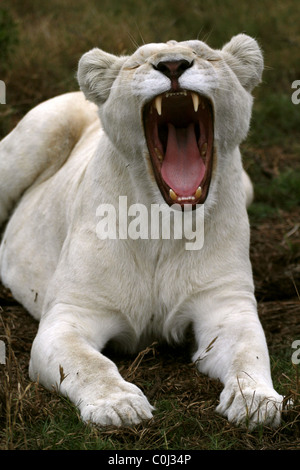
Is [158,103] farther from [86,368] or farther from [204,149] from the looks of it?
[86,368]

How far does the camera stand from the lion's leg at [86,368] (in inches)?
130

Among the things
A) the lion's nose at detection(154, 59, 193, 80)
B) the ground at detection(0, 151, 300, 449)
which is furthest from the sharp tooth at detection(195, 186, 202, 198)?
the ground at detection(0, 151, 300, 449)

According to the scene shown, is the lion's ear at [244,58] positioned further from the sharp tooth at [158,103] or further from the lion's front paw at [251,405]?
the lion's front paw at [251,405]

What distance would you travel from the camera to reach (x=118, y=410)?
3.26 m

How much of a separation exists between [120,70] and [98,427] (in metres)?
1.62

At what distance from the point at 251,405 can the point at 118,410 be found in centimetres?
48

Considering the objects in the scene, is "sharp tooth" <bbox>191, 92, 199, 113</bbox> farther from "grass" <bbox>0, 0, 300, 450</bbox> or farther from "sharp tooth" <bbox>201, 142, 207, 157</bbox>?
"grass" <bbox>0, 0, 300, 450</bbox>

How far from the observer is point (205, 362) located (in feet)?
13.0

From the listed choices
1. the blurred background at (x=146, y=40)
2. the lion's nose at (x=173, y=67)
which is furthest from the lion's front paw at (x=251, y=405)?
the blurred background at (x=146, y=40)

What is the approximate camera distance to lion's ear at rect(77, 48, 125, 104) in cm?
413

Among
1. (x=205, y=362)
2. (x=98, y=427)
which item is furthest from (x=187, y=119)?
(x=98, y=427)

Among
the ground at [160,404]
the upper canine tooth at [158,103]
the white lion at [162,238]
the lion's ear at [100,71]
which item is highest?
the lion's ear at [100,71]
